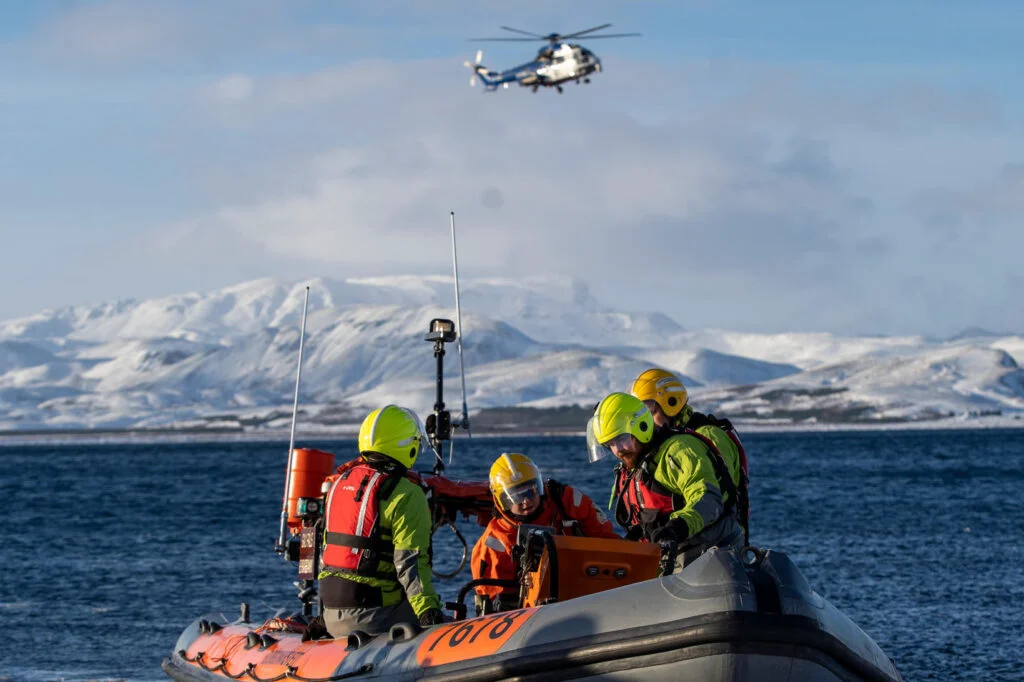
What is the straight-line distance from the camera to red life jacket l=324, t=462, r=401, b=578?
30.5 ft

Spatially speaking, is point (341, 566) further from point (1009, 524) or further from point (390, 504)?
point (1009, 524)

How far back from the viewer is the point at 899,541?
98.1 feet

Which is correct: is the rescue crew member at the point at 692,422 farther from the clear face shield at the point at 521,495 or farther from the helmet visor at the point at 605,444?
the clear face shield at the point at 521,495

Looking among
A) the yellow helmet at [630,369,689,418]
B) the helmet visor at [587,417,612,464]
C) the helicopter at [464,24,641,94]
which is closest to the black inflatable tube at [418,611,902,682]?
the helmet visor at [587,417,612,464]

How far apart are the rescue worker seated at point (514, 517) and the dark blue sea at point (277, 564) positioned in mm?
6332

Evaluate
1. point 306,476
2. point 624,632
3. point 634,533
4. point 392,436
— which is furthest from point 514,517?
point 306,476

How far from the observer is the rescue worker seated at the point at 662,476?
8.84m

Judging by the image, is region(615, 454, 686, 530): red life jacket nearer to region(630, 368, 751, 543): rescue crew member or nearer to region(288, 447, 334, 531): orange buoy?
region(630, 368, 751, 543): rescue crew member

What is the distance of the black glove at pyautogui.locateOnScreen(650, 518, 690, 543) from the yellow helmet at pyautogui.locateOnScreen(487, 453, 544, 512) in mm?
1664

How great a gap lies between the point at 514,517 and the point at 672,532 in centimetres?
191

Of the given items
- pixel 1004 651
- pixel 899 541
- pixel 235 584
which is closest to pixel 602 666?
pixel 1004 651

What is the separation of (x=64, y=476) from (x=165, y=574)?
59.9 metres

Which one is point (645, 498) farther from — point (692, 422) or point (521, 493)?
point (521, 493)

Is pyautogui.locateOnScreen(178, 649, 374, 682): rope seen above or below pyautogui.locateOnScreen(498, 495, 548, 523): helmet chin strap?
below
